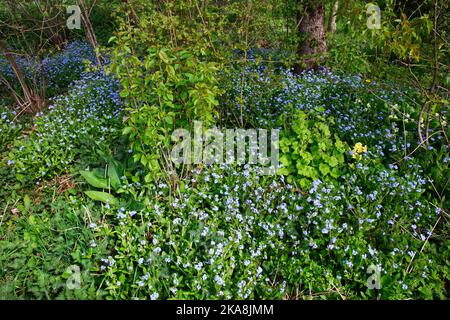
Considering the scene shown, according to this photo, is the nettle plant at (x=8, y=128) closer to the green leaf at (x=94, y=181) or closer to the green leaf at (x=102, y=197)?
the green leaf at (x=94, y=181)

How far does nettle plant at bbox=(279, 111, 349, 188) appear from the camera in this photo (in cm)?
299

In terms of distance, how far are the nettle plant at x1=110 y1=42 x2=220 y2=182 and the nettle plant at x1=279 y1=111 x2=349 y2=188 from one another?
75 cm

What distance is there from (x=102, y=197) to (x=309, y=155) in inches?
67.3

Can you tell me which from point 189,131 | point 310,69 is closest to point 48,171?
point 189,131

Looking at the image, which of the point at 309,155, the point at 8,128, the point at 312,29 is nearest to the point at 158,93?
the point at 309,155

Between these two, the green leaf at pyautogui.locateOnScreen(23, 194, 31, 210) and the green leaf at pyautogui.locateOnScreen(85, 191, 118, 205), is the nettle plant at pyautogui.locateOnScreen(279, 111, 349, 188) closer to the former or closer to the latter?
the green leaf at pyautogui.locateOnScreen(85, 191, 118, 205)

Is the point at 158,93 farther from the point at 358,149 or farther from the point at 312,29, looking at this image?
the point at 312,29

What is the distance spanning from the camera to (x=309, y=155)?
3018 mm

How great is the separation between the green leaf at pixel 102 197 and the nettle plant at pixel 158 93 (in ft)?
1.06

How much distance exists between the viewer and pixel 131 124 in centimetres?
265

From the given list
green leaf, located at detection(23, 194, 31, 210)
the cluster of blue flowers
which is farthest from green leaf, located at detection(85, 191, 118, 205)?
the cluster of blue flowers

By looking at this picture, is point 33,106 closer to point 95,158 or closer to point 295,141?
point 95,158

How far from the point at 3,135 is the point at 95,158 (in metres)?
1.43

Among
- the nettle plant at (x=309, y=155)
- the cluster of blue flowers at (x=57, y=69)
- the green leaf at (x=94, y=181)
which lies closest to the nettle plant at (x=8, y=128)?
the cluster of blue flowers at (x=57, y=69)
